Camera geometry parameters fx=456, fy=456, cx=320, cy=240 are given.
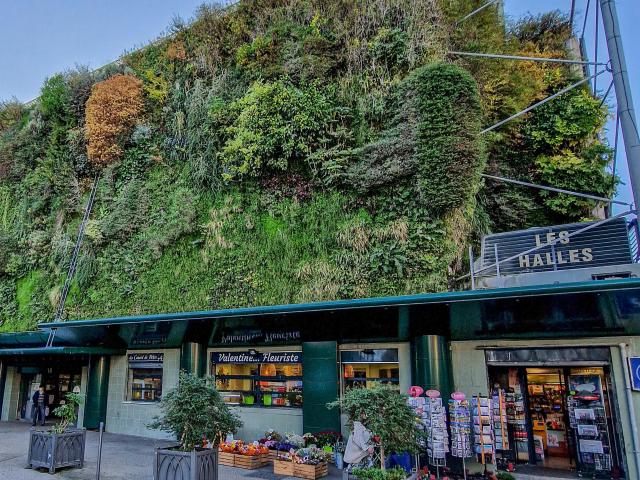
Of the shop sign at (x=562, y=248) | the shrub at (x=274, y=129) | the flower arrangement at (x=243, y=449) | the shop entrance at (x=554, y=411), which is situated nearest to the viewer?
the shop entrance at (x=554, y=411)

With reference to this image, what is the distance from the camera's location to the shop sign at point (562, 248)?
11109 mm

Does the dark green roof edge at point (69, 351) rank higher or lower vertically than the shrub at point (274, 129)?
lower

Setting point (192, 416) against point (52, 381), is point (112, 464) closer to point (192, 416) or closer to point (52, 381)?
point (192, 416)

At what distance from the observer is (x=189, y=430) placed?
25.6 ft

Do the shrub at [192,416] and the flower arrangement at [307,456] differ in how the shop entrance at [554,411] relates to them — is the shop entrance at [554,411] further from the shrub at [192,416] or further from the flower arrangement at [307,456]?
the shrub at [192,416]

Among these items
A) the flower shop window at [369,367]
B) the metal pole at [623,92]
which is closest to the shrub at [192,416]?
the flower shop window at [369,367]

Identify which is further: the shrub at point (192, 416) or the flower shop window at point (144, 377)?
the flower shop window at point (144, 377)

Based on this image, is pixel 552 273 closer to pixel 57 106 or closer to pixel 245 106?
pixel 245 106

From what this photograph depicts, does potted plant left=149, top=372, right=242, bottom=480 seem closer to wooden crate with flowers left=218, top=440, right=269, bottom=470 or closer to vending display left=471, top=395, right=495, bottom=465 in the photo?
wooden crate with flowers left=218, top=440, right=269, bottom=470

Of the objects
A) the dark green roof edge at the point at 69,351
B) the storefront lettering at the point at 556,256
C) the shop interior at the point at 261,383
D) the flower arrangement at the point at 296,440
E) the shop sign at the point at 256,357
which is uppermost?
the storefront lettering at the point at 556,256

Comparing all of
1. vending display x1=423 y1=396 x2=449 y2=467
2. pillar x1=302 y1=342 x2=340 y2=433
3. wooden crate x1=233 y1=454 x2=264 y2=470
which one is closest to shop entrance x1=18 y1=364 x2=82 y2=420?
wooden crate x1=233 y1=454 x2=264 y2=470

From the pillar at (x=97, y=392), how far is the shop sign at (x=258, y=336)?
534 cm

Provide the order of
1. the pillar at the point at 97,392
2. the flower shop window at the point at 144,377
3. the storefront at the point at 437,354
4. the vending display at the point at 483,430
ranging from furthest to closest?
the pillar at the point at 97,392
the flower shop window at the point at 144,377
the vending display at the point at 483,430
the storefront at the point at 437,354

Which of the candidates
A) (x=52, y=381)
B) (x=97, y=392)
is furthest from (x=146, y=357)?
(x=52, y=381)
